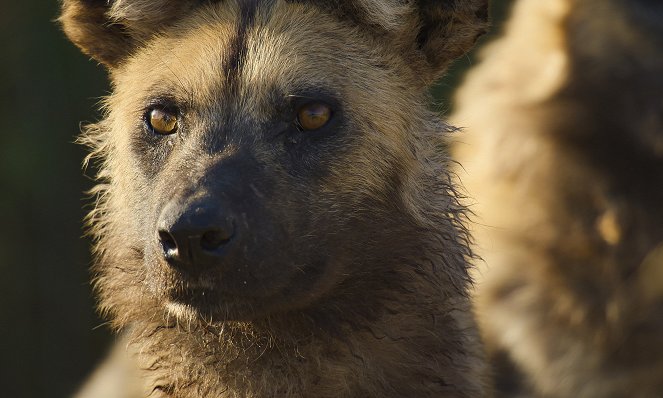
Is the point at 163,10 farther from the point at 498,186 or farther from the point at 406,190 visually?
the point at 498,186

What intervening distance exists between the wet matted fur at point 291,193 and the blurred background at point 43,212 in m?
5.95

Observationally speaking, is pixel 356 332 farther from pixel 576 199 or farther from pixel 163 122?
pixel 576 199

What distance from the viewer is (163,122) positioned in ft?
11.3

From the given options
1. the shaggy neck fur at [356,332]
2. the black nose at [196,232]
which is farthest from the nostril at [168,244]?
the shaggy neck fur at [356,332]

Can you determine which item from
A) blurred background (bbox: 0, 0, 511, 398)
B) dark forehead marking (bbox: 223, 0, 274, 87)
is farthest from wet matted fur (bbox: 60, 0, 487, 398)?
blurred background (bbox: 0, 0, 511, 398)

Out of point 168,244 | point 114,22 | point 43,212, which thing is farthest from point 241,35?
point 43,212

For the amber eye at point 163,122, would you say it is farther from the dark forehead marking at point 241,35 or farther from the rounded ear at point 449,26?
the rounded ear at point 449,26

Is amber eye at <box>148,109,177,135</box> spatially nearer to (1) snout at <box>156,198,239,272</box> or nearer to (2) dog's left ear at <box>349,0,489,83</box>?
(1) snout at <box>156,198,239,272</box>

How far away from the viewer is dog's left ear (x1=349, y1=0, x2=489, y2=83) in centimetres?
351

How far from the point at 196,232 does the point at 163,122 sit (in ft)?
2.22

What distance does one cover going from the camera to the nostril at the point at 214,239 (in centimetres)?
292

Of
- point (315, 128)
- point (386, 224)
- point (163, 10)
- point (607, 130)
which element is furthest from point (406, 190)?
point (607, 130)

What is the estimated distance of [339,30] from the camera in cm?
354

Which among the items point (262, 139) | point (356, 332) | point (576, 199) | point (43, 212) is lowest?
point (43, 212)
